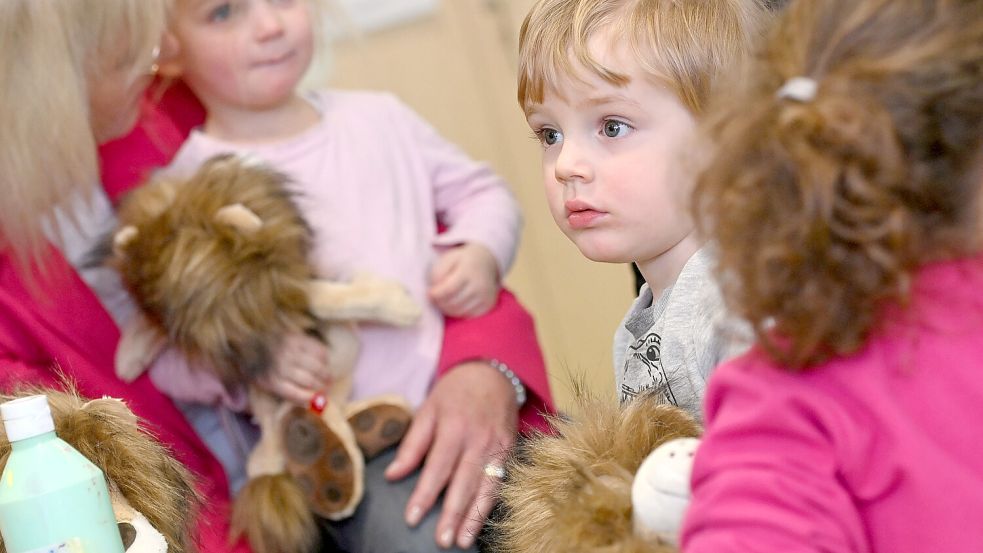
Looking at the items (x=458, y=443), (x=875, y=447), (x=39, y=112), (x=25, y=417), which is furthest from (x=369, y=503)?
(x=875, y=447)

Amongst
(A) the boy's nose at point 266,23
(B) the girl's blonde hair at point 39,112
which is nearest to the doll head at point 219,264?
(B) the girl's blonde hair at point 39,112

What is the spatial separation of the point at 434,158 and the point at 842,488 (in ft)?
3.32

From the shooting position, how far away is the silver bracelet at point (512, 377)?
142 cm

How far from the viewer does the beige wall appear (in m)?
2.64

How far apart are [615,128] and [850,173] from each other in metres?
0.43

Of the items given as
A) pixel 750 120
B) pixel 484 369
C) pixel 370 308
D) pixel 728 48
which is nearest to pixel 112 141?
pixel 370 308

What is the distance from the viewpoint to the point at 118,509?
3.33 ft

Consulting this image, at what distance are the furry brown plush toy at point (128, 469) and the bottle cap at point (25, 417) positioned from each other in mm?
56

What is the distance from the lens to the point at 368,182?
4.98 ft

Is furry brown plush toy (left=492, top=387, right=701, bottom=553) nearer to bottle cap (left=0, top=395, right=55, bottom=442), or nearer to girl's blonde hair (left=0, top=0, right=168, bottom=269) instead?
bottle cap (left=0, top=395, right=55, bottom=442)

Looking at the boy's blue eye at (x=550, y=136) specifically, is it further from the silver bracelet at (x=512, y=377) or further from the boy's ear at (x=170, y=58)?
the boy's ear at (x=170, y=58)

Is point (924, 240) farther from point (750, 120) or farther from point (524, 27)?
point (524, 27)

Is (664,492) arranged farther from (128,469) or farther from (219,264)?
(219,264)

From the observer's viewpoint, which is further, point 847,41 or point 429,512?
point 429,512
